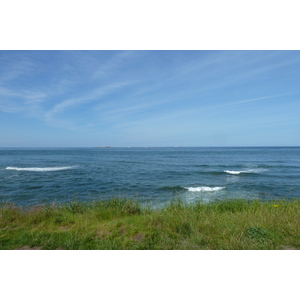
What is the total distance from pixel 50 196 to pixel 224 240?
609 inches

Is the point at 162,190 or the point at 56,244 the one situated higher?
the point at 56,244

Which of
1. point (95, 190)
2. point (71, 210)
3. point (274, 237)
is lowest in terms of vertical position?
point (95, 190)

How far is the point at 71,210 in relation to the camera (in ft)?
27.1

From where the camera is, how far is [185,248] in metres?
4.39

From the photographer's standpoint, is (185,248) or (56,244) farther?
(56,244)

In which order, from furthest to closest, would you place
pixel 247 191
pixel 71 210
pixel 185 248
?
1. pixel 247 191
2. pixel 71 210
3. pixel 185 248

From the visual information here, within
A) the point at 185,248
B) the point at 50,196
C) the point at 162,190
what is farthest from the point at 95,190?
the point at 185,248

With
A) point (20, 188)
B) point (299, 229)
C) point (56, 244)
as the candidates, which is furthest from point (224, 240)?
point (20, 188)

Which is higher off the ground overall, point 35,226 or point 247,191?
point 35,226

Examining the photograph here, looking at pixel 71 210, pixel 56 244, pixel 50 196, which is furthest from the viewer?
pixel 50 196

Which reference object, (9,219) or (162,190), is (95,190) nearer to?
(162,190)

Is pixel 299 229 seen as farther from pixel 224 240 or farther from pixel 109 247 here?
pixel 109 247

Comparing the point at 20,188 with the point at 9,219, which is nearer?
the point at 9,219

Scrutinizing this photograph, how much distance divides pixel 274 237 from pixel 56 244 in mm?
5529
